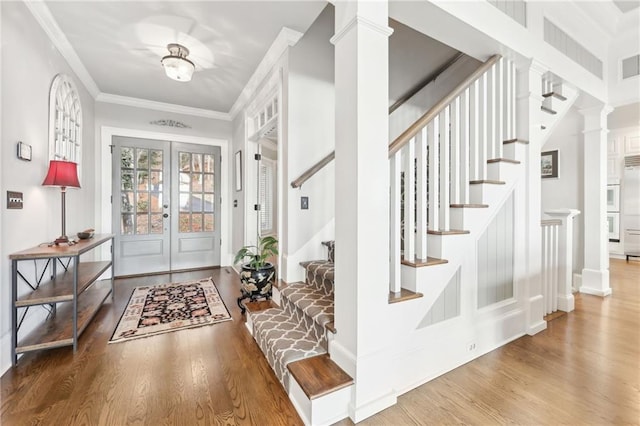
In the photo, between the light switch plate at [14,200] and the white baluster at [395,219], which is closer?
the white baluster at [395,219]

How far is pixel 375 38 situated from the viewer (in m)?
1.48

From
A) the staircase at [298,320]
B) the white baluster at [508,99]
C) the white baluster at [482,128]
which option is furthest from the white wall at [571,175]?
the staircase at [298,320]

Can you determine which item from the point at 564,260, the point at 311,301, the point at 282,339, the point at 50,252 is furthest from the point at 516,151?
the point at 50,252

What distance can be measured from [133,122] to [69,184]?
7.79ft

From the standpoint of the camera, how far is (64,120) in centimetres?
302

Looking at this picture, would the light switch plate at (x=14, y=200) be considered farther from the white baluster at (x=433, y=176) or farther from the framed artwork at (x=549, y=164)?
the framed artwork at (x=549, y=164)

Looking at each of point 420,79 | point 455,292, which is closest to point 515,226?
point 455,292

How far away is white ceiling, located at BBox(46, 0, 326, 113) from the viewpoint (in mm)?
2309

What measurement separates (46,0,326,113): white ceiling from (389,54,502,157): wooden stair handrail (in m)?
1.31

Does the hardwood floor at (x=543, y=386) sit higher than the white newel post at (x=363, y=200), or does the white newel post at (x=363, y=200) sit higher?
the white newel post at (x=363, y=200)

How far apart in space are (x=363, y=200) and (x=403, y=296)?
0.64m

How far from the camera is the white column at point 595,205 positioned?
11.1 ft

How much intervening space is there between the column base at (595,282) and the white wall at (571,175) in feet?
0.69

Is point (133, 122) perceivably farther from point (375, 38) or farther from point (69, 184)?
point (375, 38)
